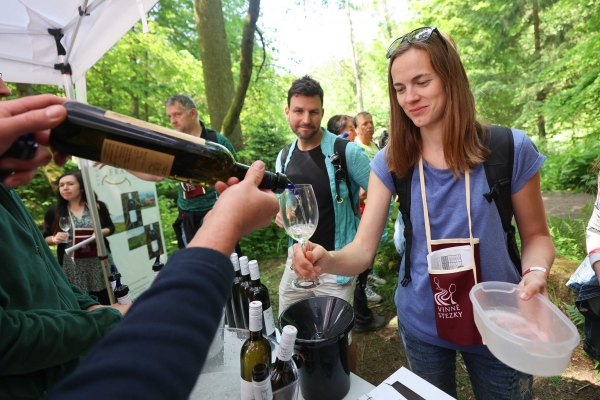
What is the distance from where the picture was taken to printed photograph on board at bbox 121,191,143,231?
4297 millimetres

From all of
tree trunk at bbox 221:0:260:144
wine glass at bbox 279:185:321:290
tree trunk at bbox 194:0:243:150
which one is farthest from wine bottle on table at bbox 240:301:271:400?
tree trunk at bbox 194:0:243:150

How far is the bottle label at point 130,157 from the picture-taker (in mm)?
839

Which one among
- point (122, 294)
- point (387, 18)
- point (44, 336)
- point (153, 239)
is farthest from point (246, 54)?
point (387, 18)

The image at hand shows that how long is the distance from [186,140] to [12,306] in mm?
738

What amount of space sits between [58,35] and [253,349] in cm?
350

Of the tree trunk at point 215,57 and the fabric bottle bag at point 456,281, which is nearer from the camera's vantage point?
the fabric bottle bag at point 456,281

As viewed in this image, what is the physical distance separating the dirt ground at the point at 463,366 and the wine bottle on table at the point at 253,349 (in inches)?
90.0

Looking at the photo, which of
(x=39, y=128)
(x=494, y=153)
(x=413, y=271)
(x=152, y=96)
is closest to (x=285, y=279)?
(x=413, y=271)

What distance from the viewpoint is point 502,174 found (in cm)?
136

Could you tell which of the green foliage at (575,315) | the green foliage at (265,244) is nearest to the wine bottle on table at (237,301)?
the green foliage at (575,315)

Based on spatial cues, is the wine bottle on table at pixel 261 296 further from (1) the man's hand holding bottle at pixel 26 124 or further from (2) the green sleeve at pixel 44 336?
(1) the man's hand holding bottle at pixel 26 124

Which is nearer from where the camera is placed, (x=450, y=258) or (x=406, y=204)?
(x=450, y=258)

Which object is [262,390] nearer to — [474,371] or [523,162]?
[474,371]

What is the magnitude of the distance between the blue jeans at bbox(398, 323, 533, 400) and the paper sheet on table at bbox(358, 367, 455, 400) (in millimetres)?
→ 364
